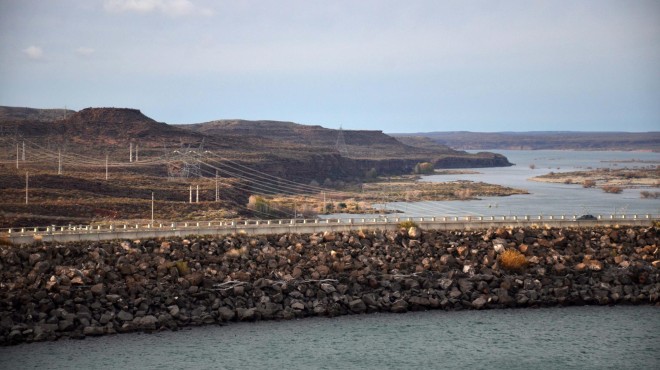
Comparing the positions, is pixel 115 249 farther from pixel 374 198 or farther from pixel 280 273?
pixel 374 198

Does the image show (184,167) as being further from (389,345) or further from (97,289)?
(389,345)

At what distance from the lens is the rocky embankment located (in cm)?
4831

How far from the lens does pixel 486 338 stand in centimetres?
4803

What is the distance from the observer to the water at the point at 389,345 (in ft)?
142

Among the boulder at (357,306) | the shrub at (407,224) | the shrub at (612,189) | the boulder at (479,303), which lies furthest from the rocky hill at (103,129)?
the boulder at (479,303)

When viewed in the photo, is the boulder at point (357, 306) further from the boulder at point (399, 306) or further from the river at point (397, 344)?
the boulder at point (399, 306)

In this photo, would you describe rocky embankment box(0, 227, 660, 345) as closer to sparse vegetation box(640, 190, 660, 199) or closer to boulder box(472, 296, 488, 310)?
boulder box(472, 296, 488, 310)

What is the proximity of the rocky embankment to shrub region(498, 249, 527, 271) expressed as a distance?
0.29 m

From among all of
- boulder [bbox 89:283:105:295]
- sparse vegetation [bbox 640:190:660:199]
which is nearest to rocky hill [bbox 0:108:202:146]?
sparse vegetation [bbox 640:190:660:199]

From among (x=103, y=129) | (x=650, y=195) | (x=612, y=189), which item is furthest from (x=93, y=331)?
(x=103, y=129)

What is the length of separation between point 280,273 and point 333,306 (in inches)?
198

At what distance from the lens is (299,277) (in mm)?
55125

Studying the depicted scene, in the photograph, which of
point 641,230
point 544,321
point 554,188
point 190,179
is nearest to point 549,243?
point 641,230

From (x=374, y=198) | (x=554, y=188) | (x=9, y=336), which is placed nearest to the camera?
(x=9, y=336)
